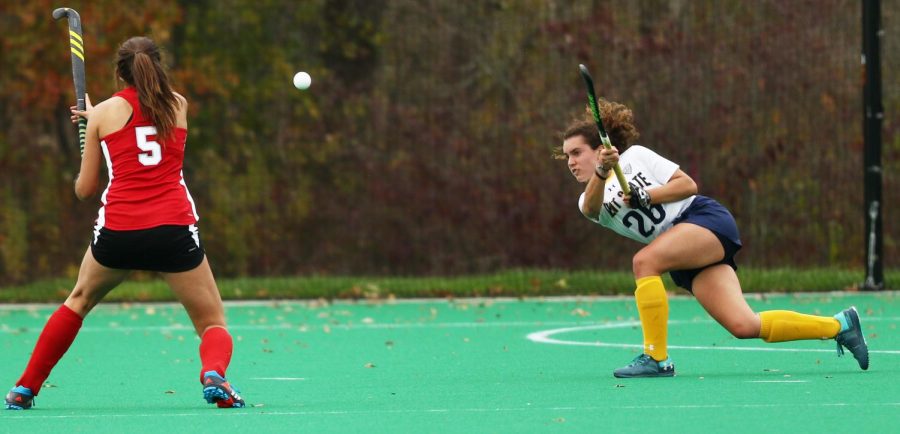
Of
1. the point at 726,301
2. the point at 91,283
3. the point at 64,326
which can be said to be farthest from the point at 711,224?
the point at 64,326

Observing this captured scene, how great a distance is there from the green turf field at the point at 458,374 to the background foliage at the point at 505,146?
2663 mm

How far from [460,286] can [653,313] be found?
9094mm

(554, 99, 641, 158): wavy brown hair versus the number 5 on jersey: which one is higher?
the number 5 on jersey

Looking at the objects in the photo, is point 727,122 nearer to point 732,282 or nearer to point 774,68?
point 774,68

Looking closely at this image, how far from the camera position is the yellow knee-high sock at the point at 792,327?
959 cm

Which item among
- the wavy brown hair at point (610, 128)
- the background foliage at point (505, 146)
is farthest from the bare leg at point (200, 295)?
the background foliage at point (505, 146)

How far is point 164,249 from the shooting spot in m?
8.14

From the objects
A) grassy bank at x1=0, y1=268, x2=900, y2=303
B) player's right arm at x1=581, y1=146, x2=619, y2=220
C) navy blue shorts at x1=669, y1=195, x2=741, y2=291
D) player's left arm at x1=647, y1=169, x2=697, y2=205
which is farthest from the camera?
grassy bank at x1=0, y1=268, x2=900, y2=303

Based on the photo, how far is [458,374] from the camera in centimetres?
1032

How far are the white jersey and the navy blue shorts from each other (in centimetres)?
6

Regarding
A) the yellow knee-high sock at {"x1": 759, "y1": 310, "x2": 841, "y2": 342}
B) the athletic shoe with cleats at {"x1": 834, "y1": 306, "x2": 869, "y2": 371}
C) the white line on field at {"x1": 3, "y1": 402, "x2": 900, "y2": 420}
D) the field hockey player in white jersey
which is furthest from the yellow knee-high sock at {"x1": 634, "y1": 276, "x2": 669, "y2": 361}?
the white line on field at {"x1": 3, "y1": 402, "x2": 900, "y2": 420}

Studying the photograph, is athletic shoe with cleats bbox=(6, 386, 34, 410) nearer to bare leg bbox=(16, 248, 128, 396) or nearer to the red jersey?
bare leg bbox=(16, 248, 128, 396)

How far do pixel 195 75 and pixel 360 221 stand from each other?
353 centimetres

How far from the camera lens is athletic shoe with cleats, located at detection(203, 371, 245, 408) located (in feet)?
26.5
